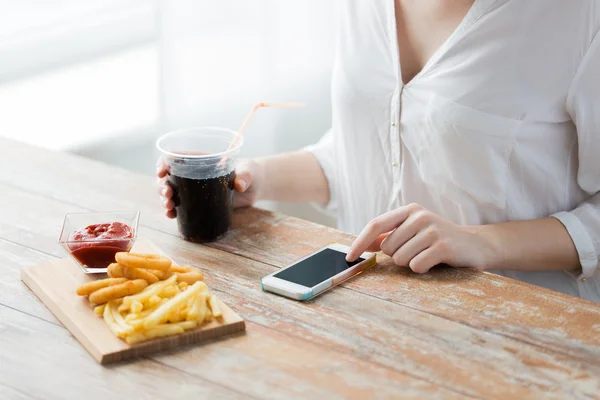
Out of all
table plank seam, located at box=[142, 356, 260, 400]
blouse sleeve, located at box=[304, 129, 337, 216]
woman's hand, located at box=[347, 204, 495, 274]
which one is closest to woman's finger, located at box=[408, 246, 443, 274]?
woman's hand, located at box=[347, 204, 495, 274]

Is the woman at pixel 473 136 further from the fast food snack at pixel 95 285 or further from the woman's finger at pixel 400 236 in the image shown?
the fast food snack at pixel 95 285

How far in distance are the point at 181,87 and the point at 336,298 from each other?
171 cm

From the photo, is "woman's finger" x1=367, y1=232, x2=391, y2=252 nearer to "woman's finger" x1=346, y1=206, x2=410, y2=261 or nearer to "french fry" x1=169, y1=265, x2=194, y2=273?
"woman's finger" x1=346, y1=206, x2=410, y2=261

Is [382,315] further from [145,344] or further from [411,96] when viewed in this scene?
[411,96]

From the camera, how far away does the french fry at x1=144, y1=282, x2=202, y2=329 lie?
3.62ft

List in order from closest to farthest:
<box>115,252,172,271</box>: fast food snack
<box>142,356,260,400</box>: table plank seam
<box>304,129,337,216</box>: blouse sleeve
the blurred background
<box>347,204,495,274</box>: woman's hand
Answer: <box>142,356,260,400</box>: table plank seam < <box>115,252,172,271</box>: fast food snack < <box>347,204,495,274</box>: woman's hand < <box>304,129,337,216</box>: blouse sleeve < the blurred background

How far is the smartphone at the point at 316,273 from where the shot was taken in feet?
4.09

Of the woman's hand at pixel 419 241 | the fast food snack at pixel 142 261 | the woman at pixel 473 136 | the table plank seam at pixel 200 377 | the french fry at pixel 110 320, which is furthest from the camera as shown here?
the woman at pixel 473 136

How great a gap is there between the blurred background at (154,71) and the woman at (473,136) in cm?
Answer: 113

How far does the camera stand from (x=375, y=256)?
1.36 meters

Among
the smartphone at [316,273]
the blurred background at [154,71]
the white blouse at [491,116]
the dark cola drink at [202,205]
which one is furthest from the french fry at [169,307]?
the blurred background at [154,71]

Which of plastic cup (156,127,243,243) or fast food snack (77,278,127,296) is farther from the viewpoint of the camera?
plastic cup (156,127,243,243)

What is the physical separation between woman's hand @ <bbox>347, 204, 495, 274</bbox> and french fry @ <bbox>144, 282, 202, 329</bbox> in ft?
0.91

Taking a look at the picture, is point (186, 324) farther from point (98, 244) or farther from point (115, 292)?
point (98, 244)
